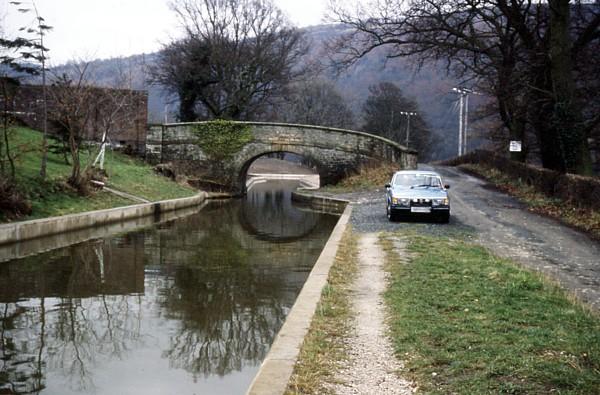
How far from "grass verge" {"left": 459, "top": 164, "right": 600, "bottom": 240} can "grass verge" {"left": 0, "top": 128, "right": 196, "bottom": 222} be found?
14.5m

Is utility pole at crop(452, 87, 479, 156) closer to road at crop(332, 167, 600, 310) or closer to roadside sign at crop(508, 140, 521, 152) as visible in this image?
roadside sign at crop(508, 140, 521, 152)

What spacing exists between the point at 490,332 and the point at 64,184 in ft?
57.5

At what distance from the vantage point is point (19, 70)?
1941 cm

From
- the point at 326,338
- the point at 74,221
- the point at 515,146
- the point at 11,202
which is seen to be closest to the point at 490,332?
the point at 326,338

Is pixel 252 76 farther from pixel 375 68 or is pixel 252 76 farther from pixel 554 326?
pixel 375 68

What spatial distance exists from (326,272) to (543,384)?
531 cm

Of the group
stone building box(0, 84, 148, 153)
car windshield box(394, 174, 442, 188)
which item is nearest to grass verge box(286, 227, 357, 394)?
car windshield box(394, 174, 442, 188)

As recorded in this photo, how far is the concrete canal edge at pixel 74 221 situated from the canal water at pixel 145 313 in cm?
123

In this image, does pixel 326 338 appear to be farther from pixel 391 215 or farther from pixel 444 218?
pixel 444 218

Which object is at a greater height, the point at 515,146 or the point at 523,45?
the point at 523,45

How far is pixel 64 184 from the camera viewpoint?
2053 cm

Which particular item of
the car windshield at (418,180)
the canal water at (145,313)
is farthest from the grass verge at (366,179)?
the canal water at (145,313)

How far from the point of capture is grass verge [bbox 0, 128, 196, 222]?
727 inches

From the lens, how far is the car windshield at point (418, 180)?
61.9 feet
